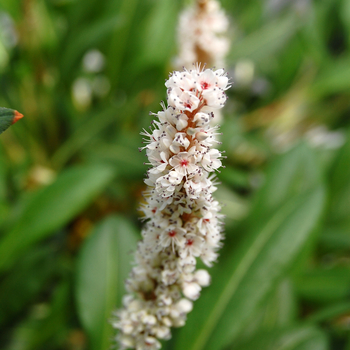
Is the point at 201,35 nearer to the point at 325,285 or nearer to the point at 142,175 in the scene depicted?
the point at 142,175

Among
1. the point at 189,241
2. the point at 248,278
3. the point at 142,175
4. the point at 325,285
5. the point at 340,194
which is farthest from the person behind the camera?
the point at 340,194

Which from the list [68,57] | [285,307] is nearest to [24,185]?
[68,57]

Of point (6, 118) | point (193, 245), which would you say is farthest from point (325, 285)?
point (6, 118)

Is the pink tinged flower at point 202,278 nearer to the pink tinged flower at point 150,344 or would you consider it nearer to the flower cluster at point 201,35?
the pink tinged flower at point 150,344

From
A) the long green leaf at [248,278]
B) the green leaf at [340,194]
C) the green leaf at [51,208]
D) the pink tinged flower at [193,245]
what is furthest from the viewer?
the green leaf at [340,194]

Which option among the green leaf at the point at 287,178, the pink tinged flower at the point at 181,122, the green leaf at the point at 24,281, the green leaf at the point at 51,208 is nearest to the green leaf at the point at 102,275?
the green leaf at the point at 51,208

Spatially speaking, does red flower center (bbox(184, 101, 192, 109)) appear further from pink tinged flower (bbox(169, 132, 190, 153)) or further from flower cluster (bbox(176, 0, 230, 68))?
flower cluster (bbox(176, 0, 230, 68))
